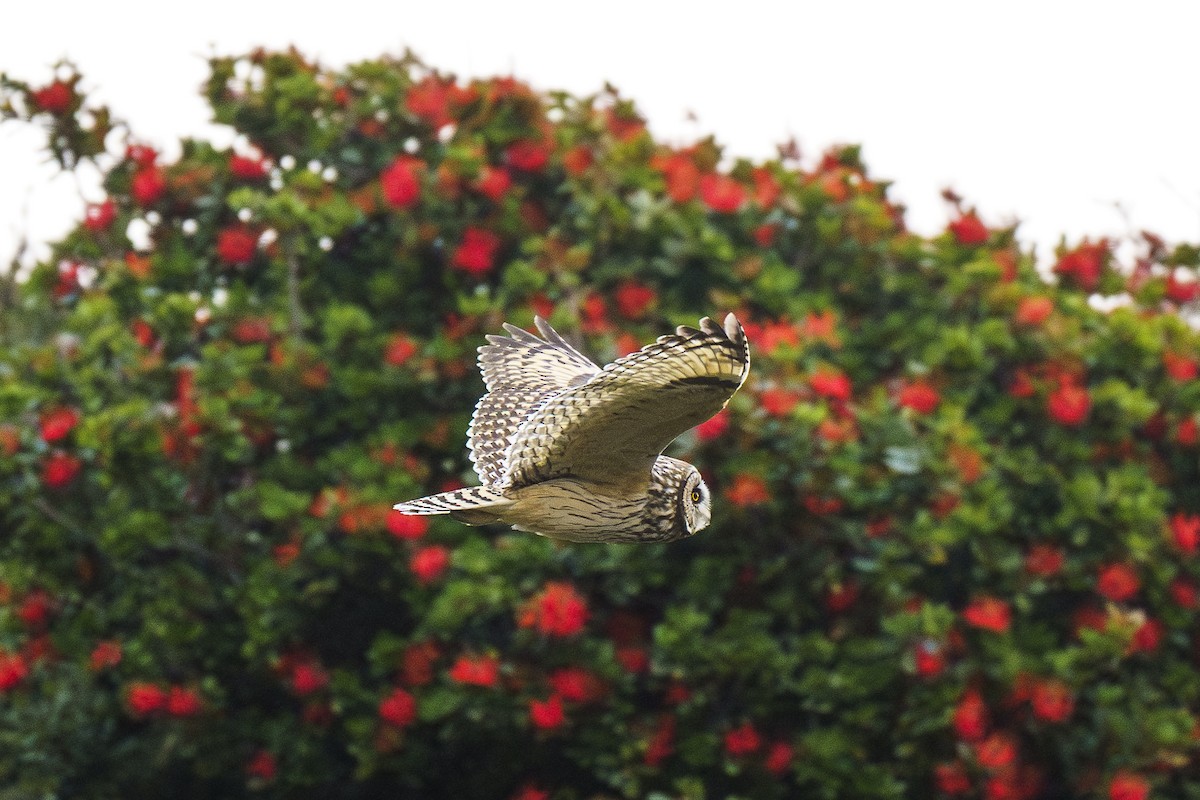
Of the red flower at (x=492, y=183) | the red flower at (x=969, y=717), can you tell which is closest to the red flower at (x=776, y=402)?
the red flower at (x=969, y=717)

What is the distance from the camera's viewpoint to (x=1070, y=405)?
5277mm

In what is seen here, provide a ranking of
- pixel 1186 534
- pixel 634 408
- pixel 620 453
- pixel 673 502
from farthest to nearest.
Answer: pixel 1186 534, pixel 673 502, pixel 620 453, pixel 634 408

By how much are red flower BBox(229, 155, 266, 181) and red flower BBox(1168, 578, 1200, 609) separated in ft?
11.9

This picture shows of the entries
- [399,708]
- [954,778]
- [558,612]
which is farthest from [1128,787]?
[399,708]

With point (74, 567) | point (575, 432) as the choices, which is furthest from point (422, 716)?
point (575, 432)

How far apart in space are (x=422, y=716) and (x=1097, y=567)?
7.58 feet

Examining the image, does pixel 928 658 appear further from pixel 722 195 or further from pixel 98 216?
pixel 98 216

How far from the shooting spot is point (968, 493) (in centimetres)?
505

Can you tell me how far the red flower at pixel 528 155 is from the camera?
5.74 meters

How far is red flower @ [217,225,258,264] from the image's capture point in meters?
5.73

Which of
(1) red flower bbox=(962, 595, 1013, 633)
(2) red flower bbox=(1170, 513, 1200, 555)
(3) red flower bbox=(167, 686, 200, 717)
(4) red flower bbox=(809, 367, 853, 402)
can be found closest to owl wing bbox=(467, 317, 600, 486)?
(4) red flower bbox=(809, 367, 853, 402)

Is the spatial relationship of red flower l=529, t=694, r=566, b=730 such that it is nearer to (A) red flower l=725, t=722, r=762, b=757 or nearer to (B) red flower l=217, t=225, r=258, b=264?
(A) red flower l=725, t=722, r=762, b=757

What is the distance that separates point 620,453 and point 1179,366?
3432mm

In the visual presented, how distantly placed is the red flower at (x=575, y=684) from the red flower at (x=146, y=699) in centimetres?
141
